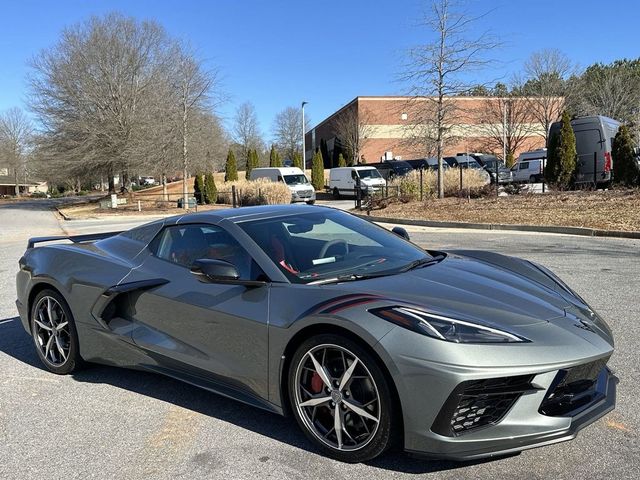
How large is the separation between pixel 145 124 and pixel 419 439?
32765mm

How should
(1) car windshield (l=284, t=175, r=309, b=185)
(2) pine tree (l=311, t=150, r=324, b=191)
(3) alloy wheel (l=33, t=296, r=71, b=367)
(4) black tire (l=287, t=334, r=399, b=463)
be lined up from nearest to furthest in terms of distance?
(4) black tire (l=287, t=334, r=399, b=463)
(3) alloy wheel (l=33, t=296, r=71, b=367)
(1) car windshield (l=284, t=175, r=309, b=185)
(2) pine tree (l=311, t=150, r=324, b=191)

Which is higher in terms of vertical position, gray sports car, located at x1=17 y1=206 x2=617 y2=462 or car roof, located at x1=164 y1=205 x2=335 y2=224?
car roof, located at x1=164 y1=205 x2=335 y2=224

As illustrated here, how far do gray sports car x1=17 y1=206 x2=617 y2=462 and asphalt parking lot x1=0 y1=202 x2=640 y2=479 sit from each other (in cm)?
21

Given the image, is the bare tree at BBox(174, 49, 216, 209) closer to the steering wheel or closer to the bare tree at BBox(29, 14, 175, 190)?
the bare tree at BBox(29, 14, 175, 190)

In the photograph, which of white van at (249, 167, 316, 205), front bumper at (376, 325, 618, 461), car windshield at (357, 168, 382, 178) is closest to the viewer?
front bumper at (376, 325, 618, 461)

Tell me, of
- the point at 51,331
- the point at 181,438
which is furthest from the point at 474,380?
the point at 51,331

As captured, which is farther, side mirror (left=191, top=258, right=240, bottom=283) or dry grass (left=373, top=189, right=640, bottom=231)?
dry grass (left=373, top=189, right=640, bottom=231)

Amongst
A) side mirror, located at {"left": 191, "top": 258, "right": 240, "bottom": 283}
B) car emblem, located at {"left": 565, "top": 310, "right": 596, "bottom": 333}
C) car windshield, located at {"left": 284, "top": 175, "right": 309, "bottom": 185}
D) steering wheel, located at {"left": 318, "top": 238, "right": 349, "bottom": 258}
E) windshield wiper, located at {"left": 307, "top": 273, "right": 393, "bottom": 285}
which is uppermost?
car windshield, located at {"left": 284, "top": 175, "right": 309, "bottom": 185}

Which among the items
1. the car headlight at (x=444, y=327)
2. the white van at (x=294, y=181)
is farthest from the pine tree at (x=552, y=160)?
the car headlight at (x=444, y=327)

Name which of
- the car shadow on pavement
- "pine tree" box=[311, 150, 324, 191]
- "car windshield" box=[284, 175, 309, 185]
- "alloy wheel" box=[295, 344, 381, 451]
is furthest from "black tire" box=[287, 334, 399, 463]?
"pine tree" box=[311, 150, 324, 191]

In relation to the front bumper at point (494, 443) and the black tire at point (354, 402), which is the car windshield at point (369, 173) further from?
the front bumper at point (494, 443)

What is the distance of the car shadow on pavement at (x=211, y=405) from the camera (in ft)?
9.41

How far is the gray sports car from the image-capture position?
8.32ft

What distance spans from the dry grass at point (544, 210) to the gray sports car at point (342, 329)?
11358 millimetres
